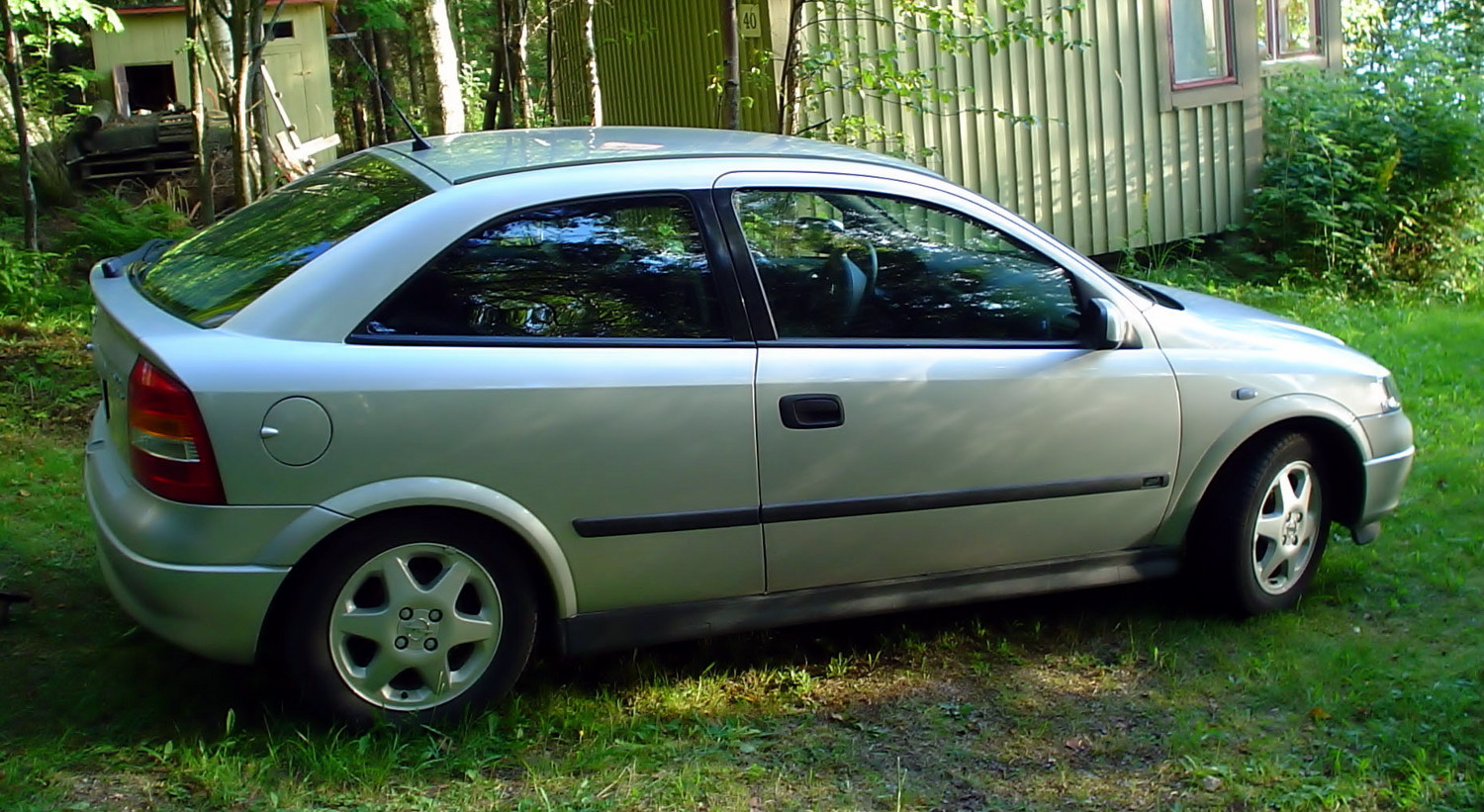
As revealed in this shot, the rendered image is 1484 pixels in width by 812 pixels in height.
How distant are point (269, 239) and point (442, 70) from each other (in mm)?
7719

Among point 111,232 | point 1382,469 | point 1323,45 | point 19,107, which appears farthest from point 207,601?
point 1323,45

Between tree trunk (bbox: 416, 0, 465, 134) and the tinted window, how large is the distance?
7545mm

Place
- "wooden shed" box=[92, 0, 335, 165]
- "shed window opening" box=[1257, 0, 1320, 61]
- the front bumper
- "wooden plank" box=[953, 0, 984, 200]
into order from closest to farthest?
the front bumper, "wooden plank" box=[953, 0, 984, 200], "shed window opening" box=[1257, 0, 1320, 61], "wooden shed" box=[92, 0, 335, 165]

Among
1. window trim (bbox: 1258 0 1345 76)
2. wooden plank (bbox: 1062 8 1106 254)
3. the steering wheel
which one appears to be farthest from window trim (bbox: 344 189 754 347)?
window trim (bbox: 1258 0 1345 76)

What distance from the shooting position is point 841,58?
9820 millimetres

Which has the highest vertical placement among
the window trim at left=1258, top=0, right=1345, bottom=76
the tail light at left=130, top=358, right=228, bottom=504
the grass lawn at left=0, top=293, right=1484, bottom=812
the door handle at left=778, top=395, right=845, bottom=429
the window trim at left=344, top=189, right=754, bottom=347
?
the window trim at left=1258, top=0, right=1345, bottom=76

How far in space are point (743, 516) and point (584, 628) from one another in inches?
21.8

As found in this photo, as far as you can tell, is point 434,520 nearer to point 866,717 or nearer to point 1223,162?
point 866,717

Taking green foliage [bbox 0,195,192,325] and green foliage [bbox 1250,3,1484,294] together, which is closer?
green foliage [bbox 0,195,192,325]

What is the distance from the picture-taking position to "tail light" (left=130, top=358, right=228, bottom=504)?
11.3 ft

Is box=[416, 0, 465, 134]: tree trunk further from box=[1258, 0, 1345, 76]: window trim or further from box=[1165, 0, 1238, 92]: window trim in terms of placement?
box=[1258, 0, 1345, 76]: window trim

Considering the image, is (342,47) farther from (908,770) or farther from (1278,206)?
(908,770)

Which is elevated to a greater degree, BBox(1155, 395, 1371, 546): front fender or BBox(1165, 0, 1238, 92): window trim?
BBox(1165, 0, 1238, 92): window trim

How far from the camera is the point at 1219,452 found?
184 inches
